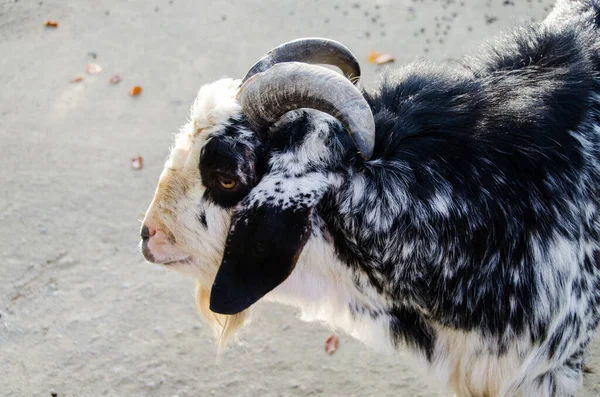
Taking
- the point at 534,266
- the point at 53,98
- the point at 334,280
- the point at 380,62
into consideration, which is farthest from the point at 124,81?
the point at 534,266

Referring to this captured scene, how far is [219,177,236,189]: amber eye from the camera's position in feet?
8.52

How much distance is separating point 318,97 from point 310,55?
69cm

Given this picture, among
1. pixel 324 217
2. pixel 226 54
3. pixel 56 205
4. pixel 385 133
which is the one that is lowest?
pixel 56 205

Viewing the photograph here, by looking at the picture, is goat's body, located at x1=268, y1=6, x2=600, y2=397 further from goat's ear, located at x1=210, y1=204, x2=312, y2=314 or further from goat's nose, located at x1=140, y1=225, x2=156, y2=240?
goat's nose, located at x1=140, y1=225, x2=156, y2=240

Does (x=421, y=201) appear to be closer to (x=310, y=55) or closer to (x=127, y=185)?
(x=310, y=55)

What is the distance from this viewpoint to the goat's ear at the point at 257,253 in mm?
2512

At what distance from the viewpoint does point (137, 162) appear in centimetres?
525

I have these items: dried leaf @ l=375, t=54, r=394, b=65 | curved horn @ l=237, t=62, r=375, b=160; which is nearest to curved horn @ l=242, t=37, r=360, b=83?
curved horn @ l=237, t=62, r=375, b=160

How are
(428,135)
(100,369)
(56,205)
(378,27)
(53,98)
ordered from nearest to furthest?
(428,135) → (100,369) → (56,205) → (53,98) → (378,27)

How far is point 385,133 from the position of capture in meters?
2.58

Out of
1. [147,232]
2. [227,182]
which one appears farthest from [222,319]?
[227,182]

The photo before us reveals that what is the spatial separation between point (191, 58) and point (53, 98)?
1.31 metres

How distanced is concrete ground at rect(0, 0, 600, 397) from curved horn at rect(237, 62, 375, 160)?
4.81 ft

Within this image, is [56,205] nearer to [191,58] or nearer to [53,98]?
[53,98]
